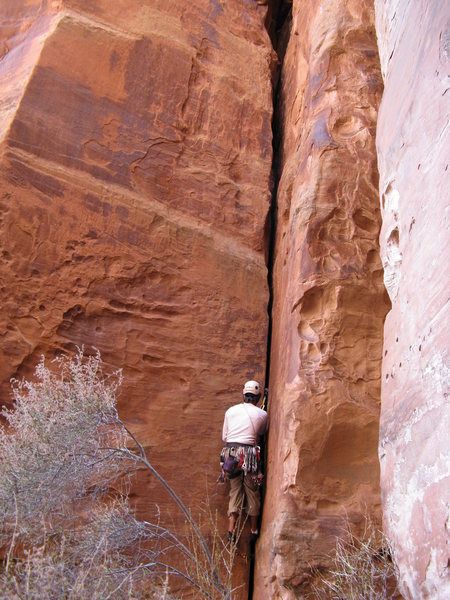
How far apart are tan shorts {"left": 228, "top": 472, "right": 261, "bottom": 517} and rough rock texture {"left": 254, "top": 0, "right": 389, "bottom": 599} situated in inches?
5.1

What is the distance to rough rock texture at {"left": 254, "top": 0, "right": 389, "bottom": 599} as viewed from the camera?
18.3ft

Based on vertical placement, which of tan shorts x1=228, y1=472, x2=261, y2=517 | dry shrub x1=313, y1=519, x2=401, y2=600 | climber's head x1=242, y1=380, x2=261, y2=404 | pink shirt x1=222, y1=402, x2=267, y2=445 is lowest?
dry shrub x1=313, y1=519, x2=401, y2=600

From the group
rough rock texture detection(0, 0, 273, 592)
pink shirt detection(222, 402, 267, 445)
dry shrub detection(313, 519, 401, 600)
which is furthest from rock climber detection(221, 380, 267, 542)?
dry shrub detection(313, 519, 401, 600)

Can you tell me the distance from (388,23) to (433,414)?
322 centimetres

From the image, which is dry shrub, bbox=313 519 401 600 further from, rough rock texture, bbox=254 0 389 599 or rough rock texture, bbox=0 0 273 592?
rough rock texture, bbox=0 0 273 592

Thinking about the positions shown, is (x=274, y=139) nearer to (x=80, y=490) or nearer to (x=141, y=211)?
(x=141, y=211)

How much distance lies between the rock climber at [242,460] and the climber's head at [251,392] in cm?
11

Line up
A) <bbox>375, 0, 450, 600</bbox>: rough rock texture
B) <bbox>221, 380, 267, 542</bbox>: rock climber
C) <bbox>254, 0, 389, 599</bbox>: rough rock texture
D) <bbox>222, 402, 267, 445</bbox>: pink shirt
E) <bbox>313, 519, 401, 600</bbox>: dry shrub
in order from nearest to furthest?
<bbox>375, 0, 450, 600</bbox>: rough rock texture, <bbox>313, 519, 401, 600</bbox>: dry shrub, <bbox>254, 0, 389, 599</bbox>: rough rock texture, <bbox>221, 380, 267, 542</bbox>: rock climber, <bbox>222, 402, 267, 445</bbox>: pink shirt

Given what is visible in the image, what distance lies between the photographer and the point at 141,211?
23.3 ft

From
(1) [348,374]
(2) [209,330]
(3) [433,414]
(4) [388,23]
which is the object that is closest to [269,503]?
(1) [348,374]

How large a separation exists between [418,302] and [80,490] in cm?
309

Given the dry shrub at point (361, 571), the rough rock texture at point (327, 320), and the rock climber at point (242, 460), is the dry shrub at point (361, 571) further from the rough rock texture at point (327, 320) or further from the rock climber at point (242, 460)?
the rock climber at point (242, 460)

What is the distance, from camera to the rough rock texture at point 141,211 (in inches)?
250

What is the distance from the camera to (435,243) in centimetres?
376
